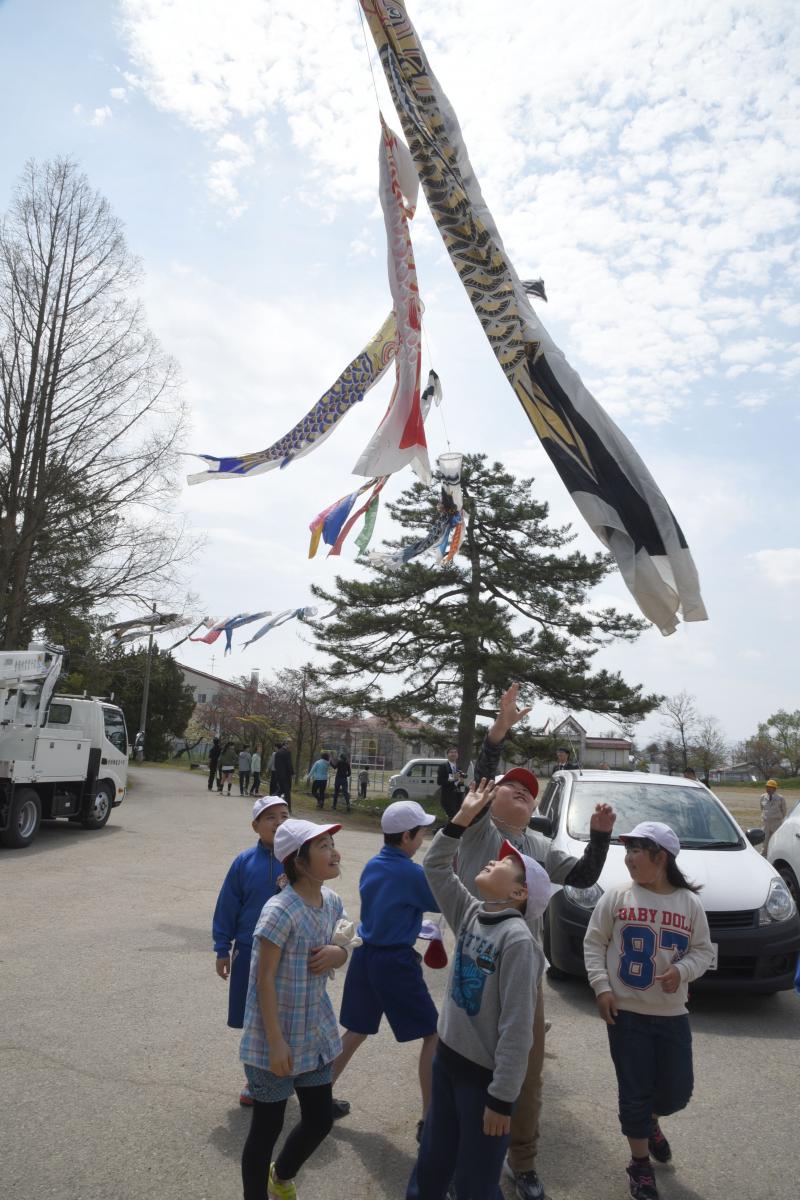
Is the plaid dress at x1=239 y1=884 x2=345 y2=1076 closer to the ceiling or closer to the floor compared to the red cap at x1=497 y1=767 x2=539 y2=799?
closer to the floor

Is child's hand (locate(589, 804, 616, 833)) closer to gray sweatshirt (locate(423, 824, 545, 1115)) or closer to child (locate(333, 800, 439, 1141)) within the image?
child (locate(333, 800, 439, 1141))

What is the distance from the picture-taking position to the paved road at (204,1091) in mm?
3590

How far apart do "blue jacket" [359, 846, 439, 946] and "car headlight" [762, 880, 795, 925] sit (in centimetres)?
330

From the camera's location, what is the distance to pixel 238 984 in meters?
4.34

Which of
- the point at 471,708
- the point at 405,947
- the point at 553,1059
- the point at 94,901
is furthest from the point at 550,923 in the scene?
the point at 471,708

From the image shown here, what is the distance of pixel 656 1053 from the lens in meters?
3.64

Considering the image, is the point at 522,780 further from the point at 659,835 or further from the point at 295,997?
the point at 295,997

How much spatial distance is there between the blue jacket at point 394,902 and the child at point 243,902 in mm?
532

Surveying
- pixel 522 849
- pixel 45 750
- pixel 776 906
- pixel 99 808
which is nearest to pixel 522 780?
pixel 522 849

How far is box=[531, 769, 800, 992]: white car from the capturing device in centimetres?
611

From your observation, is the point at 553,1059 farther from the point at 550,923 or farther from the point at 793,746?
the point at 793,746

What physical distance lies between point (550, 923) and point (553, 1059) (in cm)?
153

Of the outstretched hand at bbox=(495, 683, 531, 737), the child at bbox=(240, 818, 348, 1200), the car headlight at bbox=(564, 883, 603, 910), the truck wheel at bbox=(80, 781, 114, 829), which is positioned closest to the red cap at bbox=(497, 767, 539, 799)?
the outstretched hand at bbox=(495, 683, 531, 737)

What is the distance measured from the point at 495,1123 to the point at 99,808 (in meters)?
15.5
